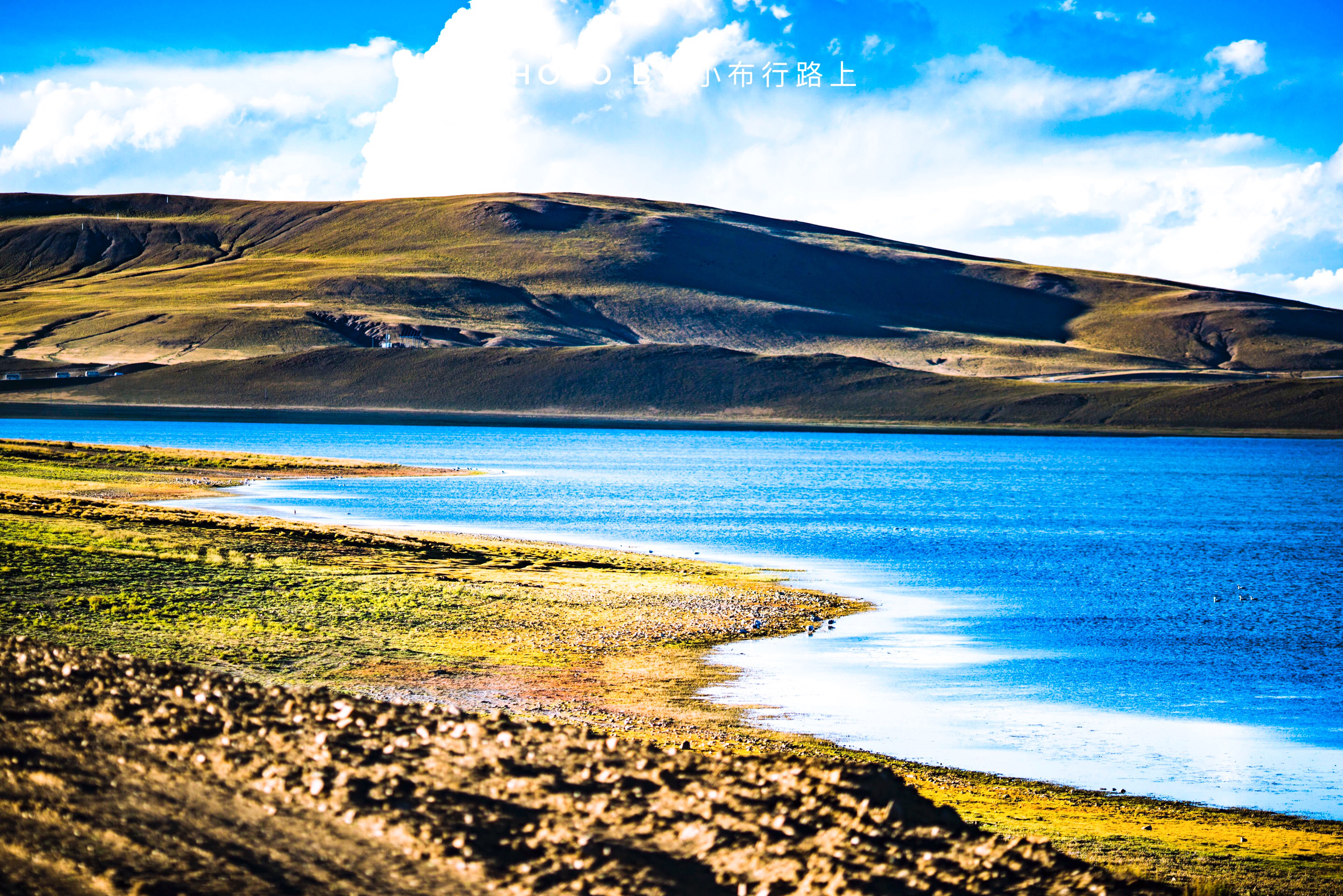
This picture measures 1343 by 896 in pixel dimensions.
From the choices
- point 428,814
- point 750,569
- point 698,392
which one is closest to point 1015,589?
point 750,569

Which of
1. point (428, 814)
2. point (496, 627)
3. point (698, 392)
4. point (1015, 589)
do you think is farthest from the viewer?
point (698, 392)

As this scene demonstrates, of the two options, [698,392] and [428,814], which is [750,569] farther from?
[698,392]

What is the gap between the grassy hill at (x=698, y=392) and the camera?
478 feet

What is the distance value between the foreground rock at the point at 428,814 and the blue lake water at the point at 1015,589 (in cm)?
621

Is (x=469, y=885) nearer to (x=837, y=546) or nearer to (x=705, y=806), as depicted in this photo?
(x=705, y=806)

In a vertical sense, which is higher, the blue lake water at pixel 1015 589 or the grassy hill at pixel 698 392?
the grassy hill at pixel 698 392

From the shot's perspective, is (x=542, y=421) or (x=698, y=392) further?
(x=698, y=392)

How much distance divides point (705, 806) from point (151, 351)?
17202cm

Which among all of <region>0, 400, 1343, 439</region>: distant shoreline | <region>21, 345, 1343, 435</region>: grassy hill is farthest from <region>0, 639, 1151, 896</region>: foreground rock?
<region>21, 345, 1343, 435</region>: grassy hill

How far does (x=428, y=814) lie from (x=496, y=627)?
13542 millimetres

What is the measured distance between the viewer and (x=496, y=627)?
842 inches

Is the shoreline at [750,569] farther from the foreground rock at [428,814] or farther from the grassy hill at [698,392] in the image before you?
the grassy hill at [698,392]

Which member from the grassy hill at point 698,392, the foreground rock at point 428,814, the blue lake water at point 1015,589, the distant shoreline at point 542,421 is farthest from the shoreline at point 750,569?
the grassy hill at point 698,392

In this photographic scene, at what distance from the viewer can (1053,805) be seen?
40.6 feet
